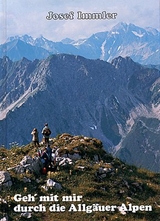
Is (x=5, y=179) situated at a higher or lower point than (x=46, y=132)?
lower


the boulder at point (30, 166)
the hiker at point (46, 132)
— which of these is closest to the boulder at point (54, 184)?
the boulder at point (30, 166)

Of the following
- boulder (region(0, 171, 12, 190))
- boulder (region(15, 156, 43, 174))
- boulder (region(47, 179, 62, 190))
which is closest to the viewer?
boulder (region(0, 171, 12, 190))

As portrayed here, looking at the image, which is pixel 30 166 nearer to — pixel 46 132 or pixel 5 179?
pixel 5 179

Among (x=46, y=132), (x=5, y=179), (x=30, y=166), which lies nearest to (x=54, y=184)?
(x=30, y=166)

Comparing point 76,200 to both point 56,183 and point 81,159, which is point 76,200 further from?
point 81,159

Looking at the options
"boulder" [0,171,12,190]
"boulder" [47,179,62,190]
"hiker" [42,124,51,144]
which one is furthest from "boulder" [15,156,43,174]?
A: "hiker" [42,124,51,144]

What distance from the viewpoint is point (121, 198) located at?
22.8 metres

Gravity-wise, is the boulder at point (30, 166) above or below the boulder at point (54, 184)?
above

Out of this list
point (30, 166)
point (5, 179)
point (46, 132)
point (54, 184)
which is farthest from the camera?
point (46, 132)

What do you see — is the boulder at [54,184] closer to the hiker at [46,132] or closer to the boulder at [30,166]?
the boulder at [30,166]

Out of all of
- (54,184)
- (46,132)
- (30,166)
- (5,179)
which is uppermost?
(46,132)

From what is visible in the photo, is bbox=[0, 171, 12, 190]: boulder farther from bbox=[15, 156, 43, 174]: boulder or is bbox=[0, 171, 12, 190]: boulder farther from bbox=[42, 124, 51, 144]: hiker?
bbox=[42, 124, 51, 144]: hiker

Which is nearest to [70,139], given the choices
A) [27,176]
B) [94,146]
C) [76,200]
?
[94,146]

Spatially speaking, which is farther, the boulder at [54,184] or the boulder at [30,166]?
the boulder at [30,166]
